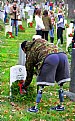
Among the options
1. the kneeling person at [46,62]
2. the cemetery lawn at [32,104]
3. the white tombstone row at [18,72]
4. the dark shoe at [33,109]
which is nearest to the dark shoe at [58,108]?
the cemetery lawn at [32,104]

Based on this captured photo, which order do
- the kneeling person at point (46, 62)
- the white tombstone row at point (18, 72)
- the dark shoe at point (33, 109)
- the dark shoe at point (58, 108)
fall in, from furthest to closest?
the white tombstone row at point (18, 72) → the dark shoe at point (58, 108) → the dark shoe at point (33, 109) → the kneeling person at point (46, 62)

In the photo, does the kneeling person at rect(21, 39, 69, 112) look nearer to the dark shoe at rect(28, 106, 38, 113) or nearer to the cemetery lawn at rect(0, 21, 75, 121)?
the dark shoe at rect(28, 106, 38, 113)

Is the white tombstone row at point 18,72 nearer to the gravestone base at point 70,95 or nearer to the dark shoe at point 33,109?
the dark shoe at point 33,109

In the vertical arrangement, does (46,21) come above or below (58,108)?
above

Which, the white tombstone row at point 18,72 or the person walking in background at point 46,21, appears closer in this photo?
the white tombstone row at point 18,72

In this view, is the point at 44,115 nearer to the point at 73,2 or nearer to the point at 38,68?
the point at 38,68

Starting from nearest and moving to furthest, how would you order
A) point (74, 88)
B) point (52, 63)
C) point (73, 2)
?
point (52, 63) → point (74, 88) → point (73, 2)

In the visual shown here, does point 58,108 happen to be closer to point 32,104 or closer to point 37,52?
point 32,104

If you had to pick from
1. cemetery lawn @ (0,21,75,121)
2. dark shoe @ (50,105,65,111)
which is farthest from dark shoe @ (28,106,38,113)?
dark shoe @ (50,105,65,111)

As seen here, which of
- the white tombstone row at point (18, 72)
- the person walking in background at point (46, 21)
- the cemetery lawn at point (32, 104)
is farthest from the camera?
the person walking in background at point (46, 21)

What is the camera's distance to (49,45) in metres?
9.27

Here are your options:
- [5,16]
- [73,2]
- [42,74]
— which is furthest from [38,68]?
[73,2]

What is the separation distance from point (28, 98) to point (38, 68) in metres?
1.22

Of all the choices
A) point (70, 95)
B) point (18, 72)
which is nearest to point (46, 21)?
point (70, 95)
